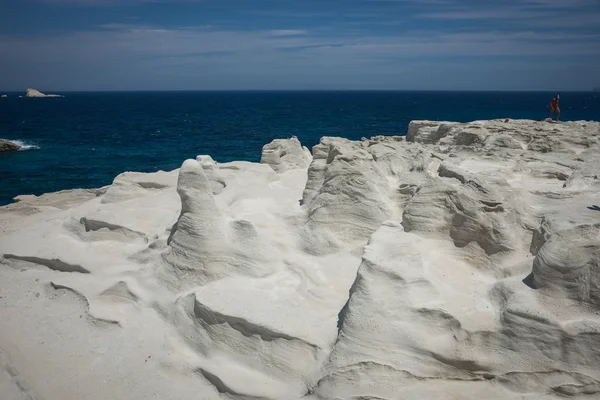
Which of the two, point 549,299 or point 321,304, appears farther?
point 321,304

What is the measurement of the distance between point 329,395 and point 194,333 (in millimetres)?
2500

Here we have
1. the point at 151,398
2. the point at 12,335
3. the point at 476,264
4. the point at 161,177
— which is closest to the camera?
the point at 151,398

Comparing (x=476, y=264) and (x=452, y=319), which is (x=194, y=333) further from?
(x=476, y=264)

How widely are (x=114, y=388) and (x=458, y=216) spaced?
5.93 meters

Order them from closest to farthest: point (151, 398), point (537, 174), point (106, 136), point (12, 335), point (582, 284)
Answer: point (582, 284) < point (151, 398) < point (12, 335) < point (537, 174) < point (106, 136)

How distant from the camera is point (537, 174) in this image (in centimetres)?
1043

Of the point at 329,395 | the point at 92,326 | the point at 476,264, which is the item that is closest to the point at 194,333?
the point at 92,326

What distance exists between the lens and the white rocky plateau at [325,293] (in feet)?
18.1

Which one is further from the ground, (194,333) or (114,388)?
(194,333)

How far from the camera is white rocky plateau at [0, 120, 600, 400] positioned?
553 centimetres

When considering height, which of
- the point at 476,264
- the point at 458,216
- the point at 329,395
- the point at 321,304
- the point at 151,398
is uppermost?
the point at 458,216

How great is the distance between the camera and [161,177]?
43.9ft

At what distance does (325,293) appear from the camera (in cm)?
720

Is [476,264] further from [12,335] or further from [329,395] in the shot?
[12,335]
